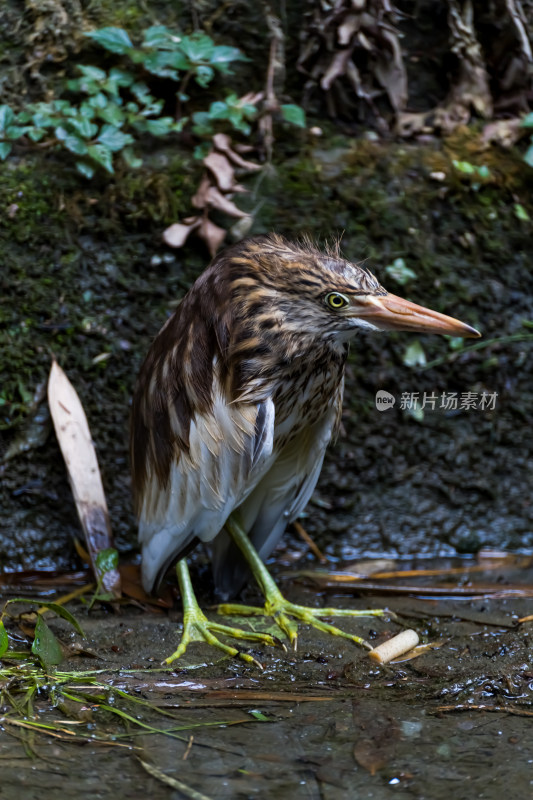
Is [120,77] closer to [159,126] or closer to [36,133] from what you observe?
[159,126]

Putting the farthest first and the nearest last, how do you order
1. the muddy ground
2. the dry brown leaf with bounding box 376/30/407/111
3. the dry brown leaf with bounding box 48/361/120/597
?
the dry brown leaf with bounding box 376/30/407/111 < the dry brown leaf with bounding box 48/361/120/597 < the muddy ground

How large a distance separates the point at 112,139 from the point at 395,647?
2.39 meters

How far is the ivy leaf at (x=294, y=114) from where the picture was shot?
12.7ft

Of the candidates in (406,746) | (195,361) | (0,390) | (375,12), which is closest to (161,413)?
(195,361)

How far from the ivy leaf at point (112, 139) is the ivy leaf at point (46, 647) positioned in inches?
80.3

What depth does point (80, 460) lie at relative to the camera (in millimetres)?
3594

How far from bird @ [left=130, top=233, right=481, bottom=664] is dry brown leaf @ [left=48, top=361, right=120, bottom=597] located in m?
0.26

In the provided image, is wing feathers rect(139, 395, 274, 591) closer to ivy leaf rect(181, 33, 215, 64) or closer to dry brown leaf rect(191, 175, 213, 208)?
dry brown leaf rect(191, 175, 213, 208)

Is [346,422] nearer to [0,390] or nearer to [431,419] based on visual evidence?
[431,419]

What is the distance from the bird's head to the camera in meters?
2.81

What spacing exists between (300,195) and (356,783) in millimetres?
2698

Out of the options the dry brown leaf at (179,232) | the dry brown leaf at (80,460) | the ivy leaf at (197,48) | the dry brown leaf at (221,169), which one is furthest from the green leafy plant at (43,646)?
the ivy leaf at (197,48)

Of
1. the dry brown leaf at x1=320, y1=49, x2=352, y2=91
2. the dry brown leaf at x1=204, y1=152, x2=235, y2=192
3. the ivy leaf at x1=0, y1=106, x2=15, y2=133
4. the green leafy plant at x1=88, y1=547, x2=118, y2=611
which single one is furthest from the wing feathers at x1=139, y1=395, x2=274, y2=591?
the dry brown leaf at x1=320, y1=49, x2=352, y2=91

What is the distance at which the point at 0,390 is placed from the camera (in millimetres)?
3666
